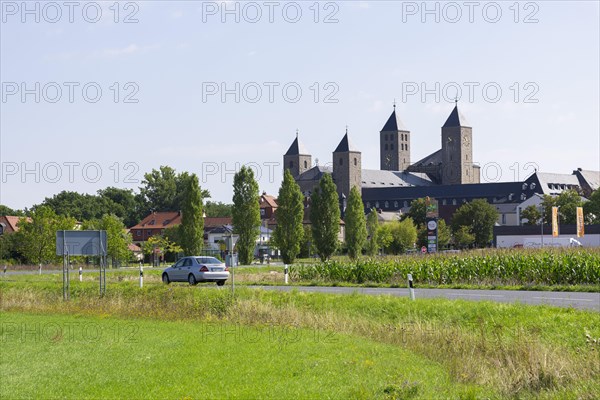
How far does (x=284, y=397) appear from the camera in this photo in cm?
1158

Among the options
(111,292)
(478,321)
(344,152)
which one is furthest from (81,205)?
(478,321)

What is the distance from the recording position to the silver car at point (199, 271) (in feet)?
117

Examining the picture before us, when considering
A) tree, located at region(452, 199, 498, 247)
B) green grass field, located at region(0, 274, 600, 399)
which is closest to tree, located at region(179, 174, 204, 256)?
green grass field, located at region(0, 274, 600, 399)

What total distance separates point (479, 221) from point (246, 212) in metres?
60.3

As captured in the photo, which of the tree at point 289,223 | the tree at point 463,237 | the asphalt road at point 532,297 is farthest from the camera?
the tree at point 463,237

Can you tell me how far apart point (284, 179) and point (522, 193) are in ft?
368

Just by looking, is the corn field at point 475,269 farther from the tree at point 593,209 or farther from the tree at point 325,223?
the tree at point 593,209

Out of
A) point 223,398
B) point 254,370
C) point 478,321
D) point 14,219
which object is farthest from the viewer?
point 14,219

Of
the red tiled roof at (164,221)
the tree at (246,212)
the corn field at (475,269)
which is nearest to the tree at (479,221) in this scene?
the red tiled roof at (164,221)

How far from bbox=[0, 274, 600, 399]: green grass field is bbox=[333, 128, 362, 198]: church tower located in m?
156

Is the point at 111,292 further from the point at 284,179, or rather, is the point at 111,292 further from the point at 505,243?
the point at 505,243

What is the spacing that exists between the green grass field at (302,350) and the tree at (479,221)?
9940 cm

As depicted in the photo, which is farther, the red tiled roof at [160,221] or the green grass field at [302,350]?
the red tiled roof at [160,221]

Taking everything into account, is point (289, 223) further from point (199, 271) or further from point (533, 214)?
point (533, 214)
